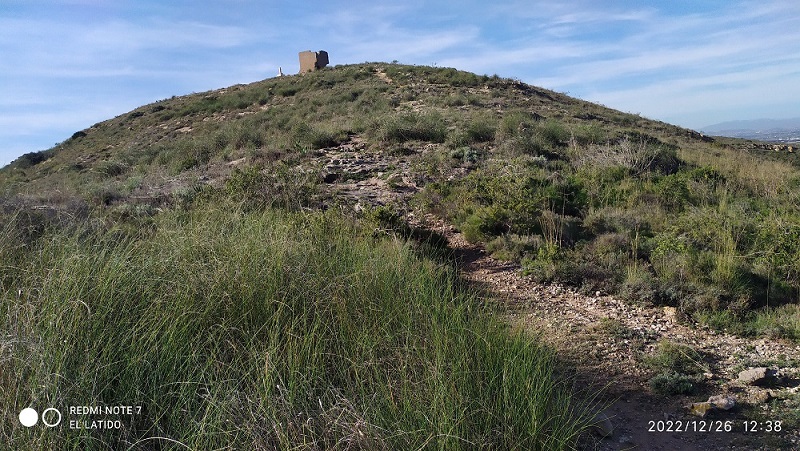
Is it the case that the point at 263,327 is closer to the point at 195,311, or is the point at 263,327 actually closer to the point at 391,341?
the point at 195,311

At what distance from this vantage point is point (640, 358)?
3957 mm

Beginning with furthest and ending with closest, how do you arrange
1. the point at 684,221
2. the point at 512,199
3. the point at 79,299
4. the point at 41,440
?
the point at 512,199 < the point at 684,221 < the point at 79,299 < the point at 41,440

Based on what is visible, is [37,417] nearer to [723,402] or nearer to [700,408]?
[700,408]

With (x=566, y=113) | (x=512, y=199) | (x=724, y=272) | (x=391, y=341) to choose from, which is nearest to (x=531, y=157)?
(x=512, y=199)

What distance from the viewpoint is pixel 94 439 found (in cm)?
233

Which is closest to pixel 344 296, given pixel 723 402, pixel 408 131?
pixel 723 402

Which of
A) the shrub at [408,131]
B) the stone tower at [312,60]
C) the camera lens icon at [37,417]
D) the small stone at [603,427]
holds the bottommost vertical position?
the small stone at [603,427]

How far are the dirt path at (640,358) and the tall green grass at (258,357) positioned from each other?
0.49 m

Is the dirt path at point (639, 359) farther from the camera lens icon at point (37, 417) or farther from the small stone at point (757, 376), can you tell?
the camera lens icon at point (37, 417)

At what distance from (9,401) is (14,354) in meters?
0.23

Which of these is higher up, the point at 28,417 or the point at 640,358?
the point at 28,417

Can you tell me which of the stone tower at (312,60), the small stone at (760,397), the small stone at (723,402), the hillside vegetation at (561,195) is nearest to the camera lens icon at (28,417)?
the small stone at (723,402)

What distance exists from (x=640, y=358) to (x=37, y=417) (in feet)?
12.5

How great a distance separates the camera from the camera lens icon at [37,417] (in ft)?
7.75
